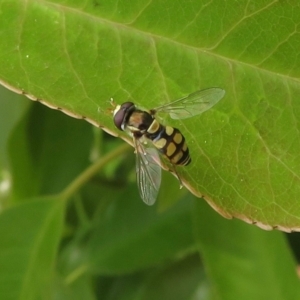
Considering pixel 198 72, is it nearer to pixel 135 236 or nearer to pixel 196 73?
pixel 196 73

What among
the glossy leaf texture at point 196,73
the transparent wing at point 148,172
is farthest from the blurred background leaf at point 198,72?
the transparent wing at point 148,172

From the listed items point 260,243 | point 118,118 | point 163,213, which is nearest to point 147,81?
point 118,118

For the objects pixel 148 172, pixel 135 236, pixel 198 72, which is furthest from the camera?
pixel 135 236

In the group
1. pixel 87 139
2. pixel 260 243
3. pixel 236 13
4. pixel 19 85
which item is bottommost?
pixel 87 139

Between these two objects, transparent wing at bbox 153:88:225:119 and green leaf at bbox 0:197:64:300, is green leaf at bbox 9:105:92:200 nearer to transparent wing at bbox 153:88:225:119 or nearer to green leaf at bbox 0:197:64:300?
green leaf at bbox 0:197:64:300

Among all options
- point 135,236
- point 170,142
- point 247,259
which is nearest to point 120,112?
point 170,142

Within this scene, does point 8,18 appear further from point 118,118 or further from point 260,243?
point 260,243

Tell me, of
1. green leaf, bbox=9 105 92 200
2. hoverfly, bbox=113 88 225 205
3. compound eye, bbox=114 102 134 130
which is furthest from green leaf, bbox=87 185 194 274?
compound eye, bbox=114 102 134 130
